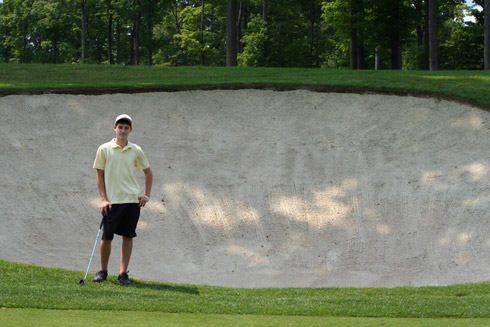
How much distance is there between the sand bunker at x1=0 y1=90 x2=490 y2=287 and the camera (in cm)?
1012

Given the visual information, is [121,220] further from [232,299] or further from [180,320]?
[180,320]

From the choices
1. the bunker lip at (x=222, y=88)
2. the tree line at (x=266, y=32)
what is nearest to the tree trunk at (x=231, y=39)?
the tree line at (x=266, y=32)

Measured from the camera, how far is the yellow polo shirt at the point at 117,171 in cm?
697

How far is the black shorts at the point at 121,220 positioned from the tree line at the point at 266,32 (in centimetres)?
2241

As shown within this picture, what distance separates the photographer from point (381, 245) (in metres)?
10.5

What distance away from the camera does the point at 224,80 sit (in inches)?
675

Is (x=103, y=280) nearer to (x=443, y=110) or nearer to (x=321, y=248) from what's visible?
(x=321, y=248)

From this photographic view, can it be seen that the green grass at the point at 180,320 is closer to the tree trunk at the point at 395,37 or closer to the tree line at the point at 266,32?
the tree line at the point at 266,32

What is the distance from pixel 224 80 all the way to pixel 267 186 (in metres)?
5.74

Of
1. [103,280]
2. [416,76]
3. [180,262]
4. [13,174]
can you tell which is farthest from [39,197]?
[416,76]

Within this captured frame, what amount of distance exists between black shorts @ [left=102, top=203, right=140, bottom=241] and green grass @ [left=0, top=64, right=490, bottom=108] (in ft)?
29.9

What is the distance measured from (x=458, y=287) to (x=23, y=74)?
53.6 feet

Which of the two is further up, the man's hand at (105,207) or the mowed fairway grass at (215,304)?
the man's hand at (105,207)

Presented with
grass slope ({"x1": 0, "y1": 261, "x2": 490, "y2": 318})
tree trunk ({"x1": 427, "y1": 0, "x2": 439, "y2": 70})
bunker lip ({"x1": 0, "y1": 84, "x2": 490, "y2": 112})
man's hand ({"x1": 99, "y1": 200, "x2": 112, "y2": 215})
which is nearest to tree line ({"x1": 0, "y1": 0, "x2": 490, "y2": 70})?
tree trunk ({"x1": 427, "y1": 0, "x2": 439, "y2": 70})
